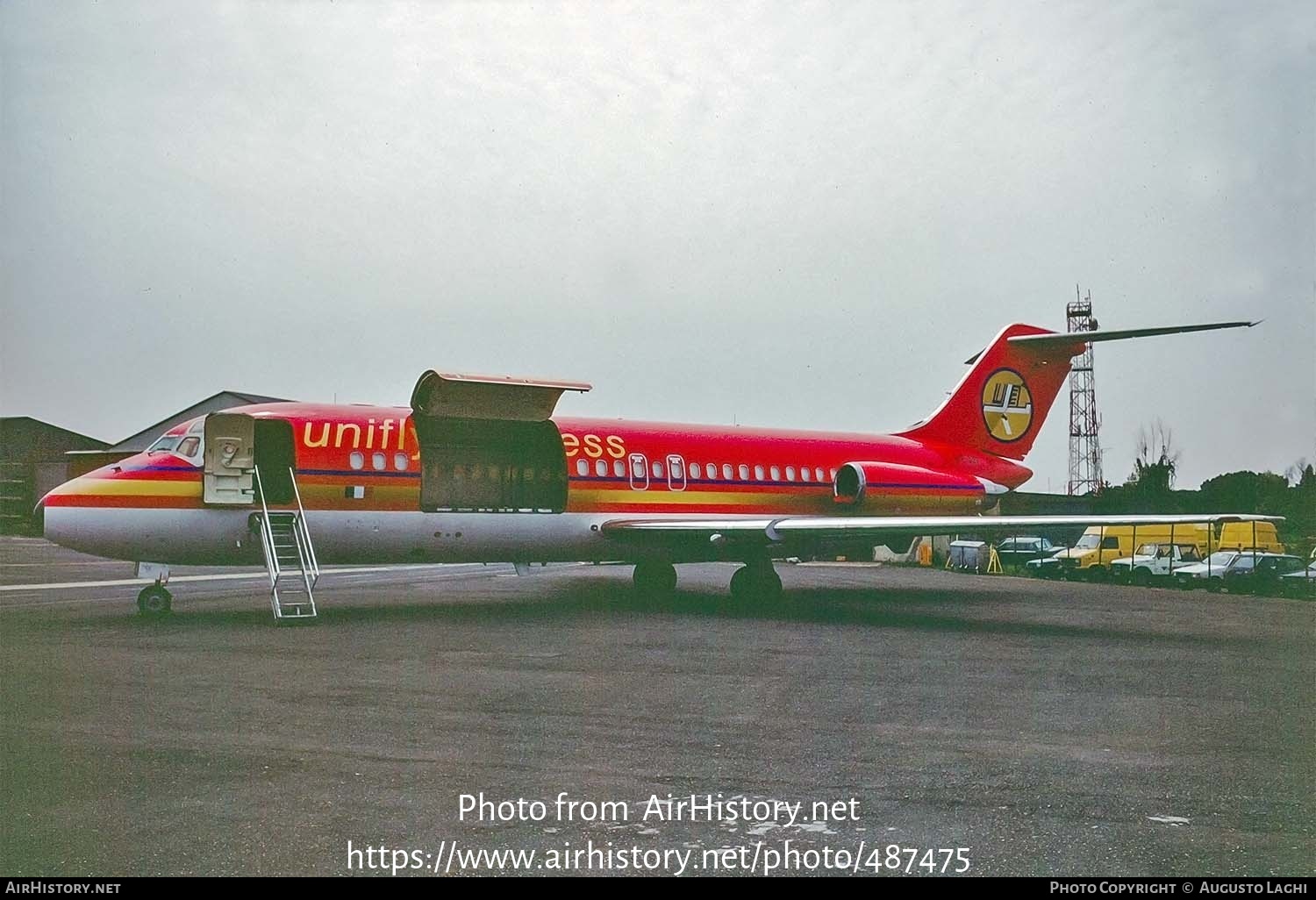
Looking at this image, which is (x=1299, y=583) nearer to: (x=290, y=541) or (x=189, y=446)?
(x=290, y=541)

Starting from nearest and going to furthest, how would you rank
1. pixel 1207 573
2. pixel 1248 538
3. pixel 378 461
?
pixel 378 461 → pixel 1207 573 → pixel 1248 538

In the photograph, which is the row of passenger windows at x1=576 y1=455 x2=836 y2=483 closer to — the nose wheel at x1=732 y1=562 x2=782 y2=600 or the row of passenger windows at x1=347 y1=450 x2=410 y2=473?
the nose wheel at x1=732 y1=562 x2=782 y2=600

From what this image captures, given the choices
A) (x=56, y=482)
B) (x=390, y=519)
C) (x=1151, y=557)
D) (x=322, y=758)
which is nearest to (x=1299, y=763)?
(x=322, y=758)

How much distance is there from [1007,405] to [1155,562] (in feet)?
28.9

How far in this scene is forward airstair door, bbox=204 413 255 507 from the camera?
1450cm

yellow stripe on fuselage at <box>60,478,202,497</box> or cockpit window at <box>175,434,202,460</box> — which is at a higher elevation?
cockpit window at <box>175,434,202,460</box>

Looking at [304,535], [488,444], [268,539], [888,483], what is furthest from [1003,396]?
[268,539]

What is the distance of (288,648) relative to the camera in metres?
11.3

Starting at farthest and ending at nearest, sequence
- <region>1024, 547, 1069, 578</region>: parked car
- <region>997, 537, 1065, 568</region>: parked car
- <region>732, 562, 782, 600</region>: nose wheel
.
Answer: <region>997, 537, 1065, 568</region>: parked car < <region>1024, 547, 1069, 578</region>: parked car < <region>732, 562, 782, 600</region>: nose wheel

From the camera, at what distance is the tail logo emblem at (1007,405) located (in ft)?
73.6

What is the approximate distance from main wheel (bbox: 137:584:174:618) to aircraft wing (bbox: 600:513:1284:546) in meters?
6.61

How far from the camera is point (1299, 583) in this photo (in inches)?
912

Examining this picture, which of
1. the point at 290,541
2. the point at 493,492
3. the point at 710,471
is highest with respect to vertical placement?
the point at 710,471

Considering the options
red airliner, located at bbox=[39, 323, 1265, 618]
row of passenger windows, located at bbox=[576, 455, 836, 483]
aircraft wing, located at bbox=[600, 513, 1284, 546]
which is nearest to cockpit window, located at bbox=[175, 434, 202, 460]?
red airliner, located at bbox=[39, 323, 1265, 618]
